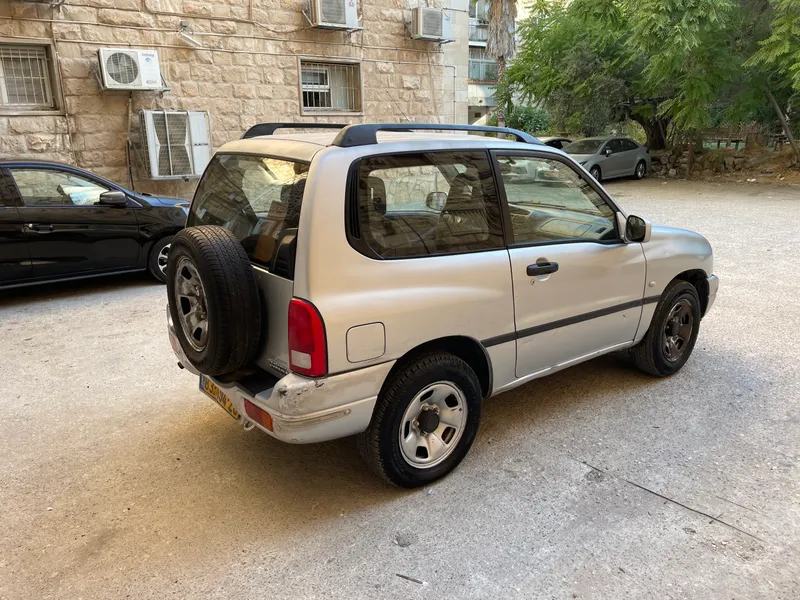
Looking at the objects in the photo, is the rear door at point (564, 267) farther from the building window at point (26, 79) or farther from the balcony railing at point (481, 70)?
the balcony railing at point (481, 70)

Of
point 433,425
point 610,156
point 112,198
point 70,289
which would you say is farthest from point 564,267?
point 610,156

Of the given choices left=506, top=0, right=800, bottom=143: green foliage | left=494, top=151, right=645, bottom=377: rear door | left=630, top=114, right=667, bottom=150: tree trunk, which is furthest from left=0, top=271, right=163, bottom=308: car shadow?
left=630, top=114, right=667, bottom=150: tree trunk

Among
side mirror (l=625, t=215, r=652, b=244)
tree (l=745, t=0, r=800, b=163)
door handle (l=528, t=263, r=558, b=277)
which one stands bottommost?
door handle (l=528, t=263, r=558, b=277)

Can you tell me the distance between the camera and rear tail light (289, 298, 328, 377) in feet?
8.68

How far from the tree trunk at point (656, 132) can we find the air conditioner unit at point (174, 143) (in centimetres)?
1659

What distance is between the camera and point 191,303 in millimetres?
3086

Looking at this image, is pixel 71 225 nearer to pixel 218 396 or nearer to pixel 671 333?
pixel 218 396

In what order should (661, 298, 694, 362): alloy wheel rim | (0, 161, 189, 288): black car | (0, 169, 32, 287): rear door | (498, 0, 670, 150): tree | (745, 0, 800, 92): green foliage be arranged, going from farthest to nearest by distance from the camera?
(498, 0, 670, 150): tree
(745, 0, 800, 92): green foliage
(0, 161, 189, 288): black car
(0, 169, 32, 287): rear door
(661, 298, 694, 362): alloy wheel rim

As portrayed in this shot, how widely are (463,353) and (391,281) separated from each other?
0.71 metres

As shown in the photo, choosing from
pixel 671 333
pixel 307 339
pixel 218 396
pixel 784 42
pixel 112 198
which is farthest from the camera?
pixel 784 42

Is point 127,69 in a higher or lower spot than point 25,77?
higher

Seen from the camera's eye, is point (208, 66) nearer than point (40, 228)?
No

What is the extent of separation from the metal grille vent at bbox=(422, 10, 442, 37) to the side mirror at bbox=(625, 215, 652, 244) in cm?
1017

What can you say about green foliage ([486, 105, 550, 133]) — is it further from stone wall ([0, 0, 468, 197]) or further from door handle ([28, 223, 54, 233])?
door handle ([28, 223, 54, 233])
